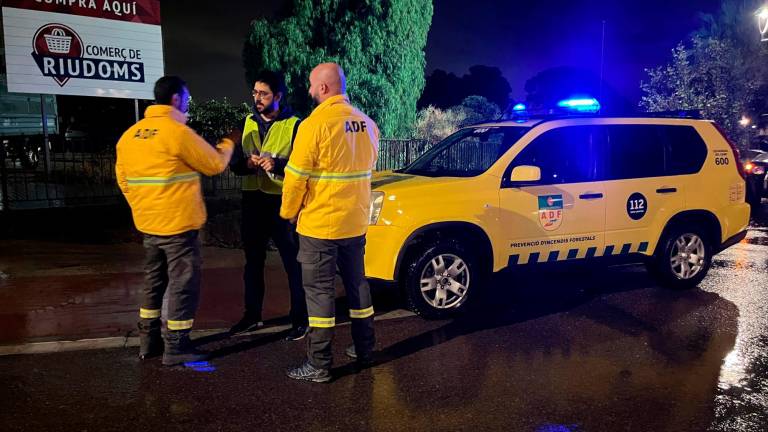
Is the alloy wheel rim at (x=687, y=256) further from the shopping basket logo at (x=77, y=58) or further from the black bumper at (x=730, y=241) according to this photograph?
the shopping basket logo at (x=77, y=58)

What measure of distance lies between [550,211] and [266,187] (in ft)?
8.57

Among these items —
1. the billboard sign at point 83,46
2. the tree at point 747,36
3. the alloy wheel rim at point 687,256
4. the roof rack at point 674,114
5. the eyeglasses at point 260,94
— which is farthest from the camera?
the tree at point 747,36

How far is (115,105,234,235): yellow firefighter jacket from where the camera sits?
13.3 ft

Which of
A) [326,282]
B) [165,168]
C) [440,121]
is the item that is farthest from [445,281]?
[440,121]

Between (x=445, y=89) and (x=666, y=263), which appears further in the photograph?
(x=445, y=89)

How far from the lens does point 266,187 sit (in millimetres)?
4836

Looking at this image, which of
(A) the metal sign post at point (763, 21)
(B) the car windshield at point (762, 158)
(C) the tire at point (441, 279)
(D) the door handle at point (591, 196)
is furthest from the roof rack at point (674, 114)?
(A) the metal sign post at point (763, 21)

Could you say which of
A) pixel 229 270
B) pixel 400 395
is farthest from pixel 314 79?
pixel 229 270

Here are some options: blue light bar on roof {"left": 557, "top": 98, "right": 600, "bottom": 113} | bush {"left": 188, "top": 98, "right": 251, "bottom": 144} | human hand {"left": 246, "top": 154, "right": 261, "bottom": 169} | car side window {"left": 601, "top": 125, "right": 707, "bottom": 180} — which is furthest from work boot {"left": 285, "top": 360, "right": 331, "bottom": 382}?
bush {"left": 188, "top": 98, "right": 251, "bottom": 144}

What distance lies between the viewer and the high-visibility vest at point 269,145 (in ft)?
15.2

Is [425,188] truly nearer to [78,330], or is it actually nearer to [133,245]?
[78,330]

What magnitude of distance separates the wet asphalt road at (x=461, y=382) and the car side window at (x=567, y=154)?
1288mm

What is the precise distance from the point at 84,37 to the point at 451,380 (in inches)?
364

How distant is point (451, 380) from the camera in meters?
4.13
